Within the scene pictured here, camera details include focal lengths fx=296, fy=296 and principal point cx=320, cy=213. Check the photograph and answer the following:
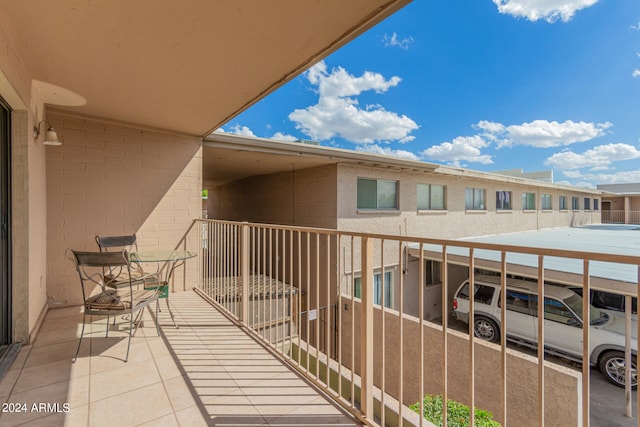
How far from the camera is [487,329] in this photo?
6.28 m

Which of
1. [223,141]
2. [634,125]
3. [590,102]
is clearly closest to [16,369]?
[223,141]

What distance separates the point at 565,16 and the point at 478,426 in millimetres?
18925

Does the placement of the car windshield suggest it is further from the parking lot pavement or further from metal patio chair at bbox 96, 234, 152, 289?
metal patio chair at bbox 96, 234, 152, 289

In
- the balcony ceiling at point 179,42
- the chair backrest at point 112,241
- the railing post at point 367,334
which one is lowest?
the railing post at point 367,334

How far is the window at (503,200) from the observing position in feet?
37.8

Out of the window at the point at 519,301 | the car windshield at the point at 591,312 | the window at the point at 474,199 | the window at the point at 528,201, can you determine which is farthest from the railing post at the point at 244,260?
the window at the point at 528,201

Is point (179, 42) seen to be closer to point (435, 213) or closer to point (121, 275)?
point (121, 275)

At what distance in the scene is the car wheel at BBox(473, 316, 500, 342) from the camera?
6188 millimetres

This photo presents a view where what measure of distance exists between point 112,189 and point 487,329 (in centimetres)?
735

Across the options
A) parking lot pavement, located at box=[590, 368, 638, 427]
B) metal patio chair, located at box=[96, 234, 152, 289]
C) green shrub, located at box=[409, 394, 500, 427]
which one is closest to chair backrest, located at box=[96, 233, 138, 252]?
metal patio chair, located at box=[96, 234, 152, 289]

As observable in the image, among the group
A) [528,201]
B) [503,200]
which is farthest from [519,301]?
[528,201]

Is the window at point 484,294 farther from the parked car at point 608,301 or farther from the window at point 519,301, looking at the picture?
the parked car at point 608,301

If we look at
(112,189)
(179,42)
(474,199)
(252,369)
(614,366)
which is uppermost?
(179,42)

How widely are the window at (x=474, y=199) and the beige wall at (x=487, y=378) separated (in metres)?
6.38
